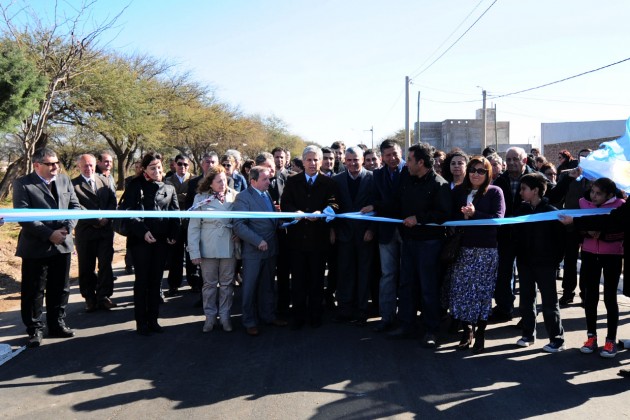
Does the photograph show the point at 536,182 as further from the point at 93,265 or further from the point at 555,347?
the point at 93,265

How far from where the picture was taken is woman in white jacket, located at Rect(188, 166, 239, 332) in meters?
5.88

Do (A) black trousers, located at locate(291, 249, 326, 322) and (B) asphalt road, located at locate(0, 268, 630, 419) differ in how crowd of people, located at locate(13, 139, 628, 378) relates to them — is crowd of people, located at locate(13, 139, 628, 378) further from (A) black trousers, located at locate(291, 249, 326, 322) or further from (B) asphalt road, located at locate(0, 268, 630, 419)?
(B) asphalt road, located at locate(0, 268, 630, 419)

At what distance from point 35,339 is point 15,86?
33.4 ft

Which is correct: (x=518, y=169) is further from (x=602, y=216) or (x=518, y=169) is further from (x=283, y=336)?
(x=283, y=336)

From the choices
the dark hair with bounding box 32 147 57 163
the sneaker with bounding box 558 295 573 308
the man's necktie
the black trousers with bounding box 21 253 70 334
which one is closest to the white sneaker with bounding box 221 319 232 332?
the man's necktie

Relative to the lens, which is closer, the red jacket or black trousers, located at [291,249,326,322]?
the red jacket

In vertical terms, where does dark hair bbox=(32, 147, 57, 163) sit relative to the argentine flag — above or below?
above

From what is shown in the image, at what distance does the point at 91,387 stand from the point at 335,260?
3.59 m

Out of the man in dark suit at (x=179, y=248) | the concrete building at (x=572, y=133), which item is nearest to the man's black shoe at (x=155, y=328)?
the man in dark suit at (x=179, y=248)

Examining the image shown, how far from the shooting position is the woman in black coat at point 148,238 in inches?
227

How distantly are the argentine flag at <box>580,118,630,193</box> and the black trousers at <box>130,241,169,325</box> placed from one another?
4876 mm

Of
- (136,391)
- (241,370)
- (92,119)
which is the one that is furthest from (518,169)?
(92,119)

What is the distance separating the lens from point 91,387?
14.4 feet

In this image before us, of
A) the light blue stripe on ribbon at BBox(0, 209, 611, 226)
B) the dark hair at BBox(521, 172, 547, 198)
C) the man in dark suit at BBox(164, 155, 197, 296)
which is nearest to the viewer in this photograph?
the light blue stripe on ribbon at BBox(0, 209, 611, 226)
